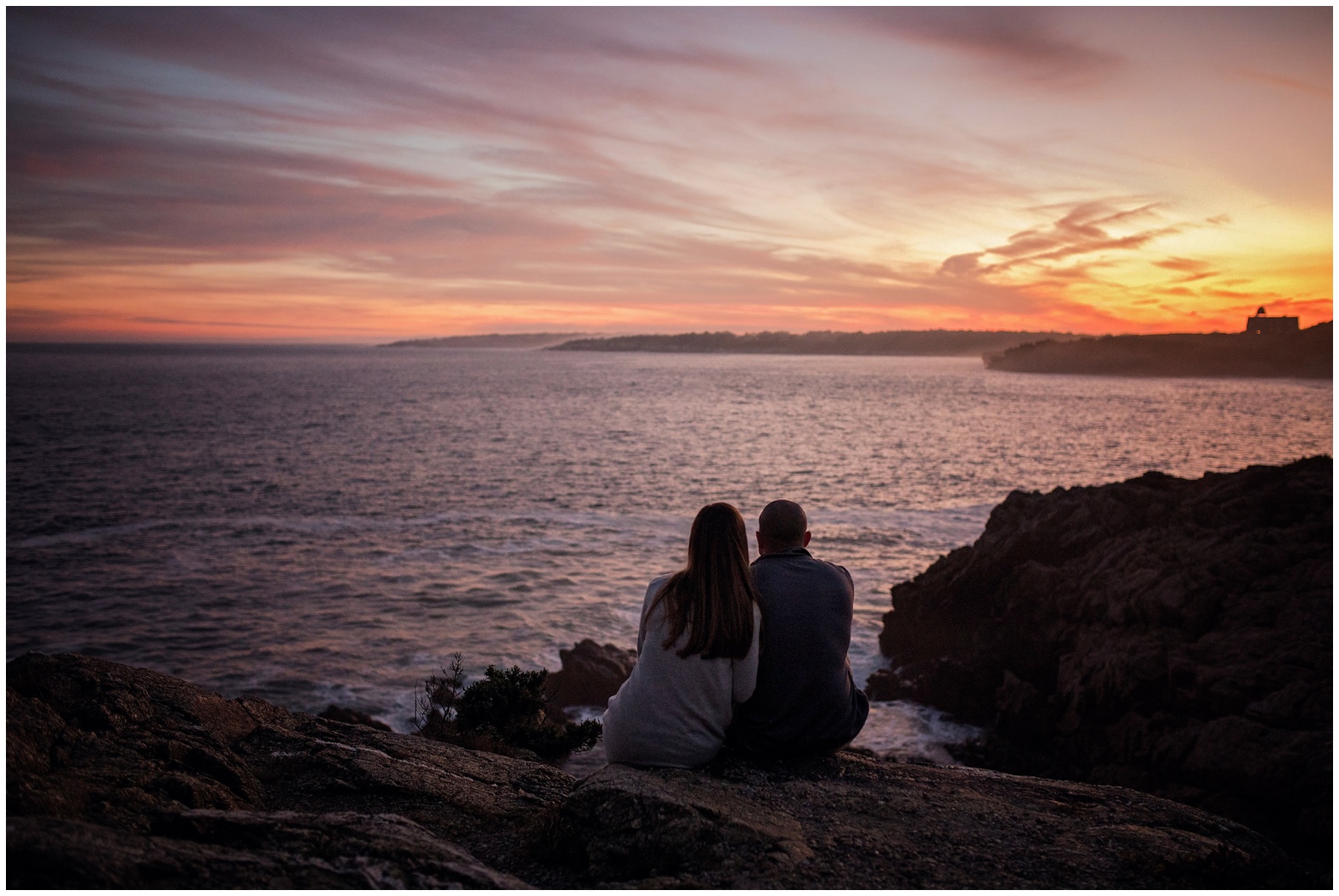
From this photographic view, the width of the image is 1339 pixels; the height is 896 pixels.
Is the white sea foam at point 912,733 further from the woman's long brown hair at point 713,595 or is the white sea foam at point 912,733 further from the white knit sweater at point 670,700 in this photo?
the woman's long brown hair at point 713,595

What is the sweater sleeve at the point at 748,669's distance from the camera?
4.89 metres

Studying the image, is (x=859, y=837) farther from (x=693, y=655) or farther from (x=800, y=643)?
(x=693, y=655)

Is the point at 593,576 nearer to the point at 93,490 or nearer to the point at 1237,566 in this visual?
the point at 1237,566

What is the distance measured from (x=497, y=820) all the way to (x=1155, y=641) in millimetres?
11592

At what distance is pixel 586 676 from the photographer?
620 inches

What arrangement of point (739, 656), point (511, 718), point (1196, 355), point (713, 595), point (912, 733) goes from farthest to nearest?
point (1196, 355)
point (912, 733)
point (511, 718)
point (739, 656)
point (713, 595)

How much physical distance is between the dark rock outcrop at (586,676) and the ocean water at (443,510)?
1475 mm

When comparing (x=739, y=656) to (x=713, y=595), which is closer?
(x=713, y=595)

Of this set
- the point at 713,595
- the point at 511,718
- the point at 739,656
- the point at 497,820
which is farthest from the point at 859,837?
the point at 511,718

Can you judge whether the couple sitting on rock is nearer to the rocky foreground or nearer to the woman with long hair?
the woman with long hair

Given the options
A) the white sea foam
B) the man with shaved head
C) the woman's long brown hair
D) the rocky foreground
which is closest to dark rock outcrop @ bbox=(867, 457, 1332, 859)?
the white sea foam

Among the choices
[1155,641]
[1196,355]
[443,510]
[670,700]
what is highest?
[1196,355]

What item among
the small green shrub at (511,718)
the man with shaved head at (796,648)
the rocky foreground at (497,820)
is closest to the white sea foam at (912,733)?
the small green shrub at (511,718)

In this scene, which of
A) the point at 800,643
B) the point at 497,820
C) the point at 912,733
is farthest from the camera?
the point at 912,733
